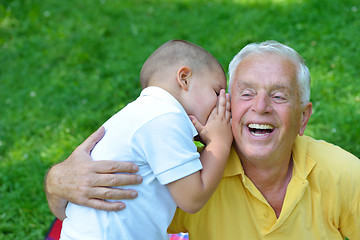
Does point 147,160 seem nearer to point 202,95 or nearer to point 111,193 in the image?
point 111,193

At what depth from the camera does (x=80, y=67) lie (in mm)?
6707

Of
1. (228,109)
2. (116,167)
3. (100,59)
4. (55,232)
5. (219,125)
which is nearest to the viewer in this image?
(116,167)

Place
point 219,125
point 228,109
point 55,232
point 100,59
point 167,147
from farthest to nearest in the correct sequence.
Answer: point 100,59 < point 55,232 < point 228,109 < point 219,125 < point 167,147

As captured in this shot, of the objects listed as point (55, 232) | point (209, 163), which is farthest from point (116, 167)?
point (55, 232)

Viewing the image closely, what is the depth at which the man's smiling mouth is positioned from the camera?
8.32ft

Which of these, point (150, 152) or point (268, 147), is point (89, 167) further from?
point (268, 147)

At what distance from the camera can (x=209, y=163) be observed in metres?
2.46

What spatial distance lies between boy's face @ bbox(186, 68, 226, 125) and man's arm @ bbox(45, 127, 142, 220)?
52 centimetres

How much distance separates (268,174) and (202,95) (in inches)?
24.1

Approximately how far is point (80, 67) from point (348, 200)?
194 inches

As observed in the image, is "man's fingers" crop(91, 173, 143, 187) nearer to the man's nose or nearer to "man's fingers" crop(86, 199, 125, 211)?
"man's fingers" crop(86, 199, 125, 211)

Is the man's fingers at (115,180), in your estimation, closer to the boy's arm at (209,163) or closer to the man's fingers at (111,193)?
the man's fingers at (111,193)

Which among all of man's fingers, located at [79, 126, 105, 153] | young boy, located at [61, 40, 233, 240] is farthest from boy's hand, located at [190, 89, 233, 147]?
man's fingers, located at [79, 126, 105, 153]

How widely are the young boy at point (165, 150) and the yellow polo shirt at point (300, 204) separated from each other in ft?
0.93
